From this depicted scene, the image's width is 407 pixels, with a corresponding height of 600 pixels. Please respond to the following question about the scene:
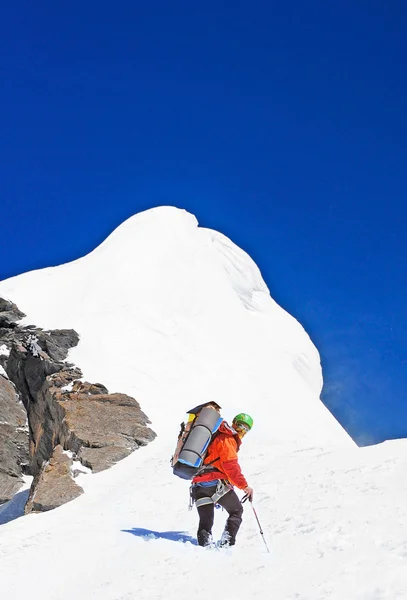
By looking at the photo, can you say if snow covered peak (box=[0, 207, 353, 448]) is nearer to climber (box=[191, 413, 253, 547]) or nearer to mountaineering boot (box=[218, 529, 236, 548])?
climber (box=[191, 413, 253, 547])

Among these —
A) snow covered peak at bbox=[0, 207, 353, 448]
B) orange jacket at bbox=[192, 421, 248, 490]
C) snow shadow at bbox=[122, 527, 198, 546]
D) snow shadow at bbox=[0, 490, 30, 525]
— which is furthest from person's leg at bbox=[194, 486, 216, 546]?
snow shadow at bbox=[0, 490, 30, 525]

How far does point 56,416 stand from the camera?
18.3 m

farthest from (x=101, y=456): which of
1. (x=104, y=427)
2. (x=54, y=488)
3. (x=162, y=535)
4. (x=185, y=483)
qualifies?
(x=162, y=535)

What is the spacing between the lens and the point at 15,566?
7.27 metres

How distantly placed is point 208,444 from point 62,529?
12.5ft

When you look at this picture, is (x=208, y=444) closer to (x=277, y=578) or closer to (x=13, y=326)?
(x=277, y=578)

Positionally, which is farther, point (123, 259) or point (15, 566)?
point (123, 259)

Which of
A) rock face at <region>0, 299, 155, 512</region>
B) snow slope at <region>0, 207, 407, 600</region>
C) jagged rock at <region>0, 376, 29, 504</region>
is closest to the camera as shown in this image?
snow slope at <region>0, 207, 407, 600</region>

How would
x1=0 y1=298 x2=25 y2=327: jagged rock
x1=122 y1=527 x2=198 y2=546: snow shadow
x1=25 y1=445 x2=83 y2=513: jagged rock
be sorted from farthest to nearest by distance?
x1=0 y1=298 x2=25 y2=327: jagged rock, x1=25 y1=445 x2=83 y2=513: jagged rock, x1=122 y1=527 x2=198 y2=546: snow shadow

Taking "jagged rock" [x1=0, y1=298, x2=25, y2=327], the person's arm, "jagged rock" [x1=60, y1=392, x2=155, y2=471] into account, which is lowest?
the person's arm

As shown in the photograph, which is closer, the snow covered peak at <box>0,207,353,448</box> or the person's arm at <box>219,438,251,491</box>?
the person's arm at <box>219,438,251,491</box>

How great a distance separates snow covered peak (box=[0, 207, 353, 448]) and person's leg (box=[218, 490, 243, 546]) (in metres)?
8.70

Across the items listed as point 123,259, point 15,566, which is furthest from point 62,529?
point 123,259

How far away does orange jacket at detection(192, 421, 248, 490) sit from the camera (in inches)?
280
